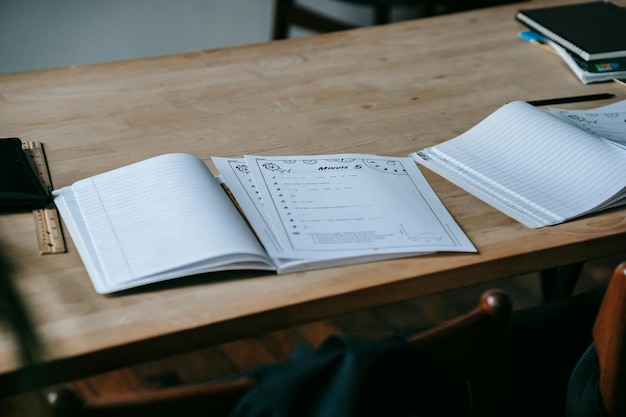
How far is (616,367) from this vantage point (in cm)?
87

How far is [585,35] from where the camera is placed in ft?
4.83

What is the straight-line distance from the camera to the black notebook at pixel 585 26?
142 cm

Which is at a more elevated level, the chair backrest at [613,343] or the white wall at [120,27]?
the chair backrest at [613,343]

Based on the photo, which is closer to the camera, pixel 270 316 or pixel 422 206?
pixel 270 316

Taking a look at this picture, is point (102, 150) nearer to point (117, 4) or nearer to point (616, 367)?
point (616, 367)

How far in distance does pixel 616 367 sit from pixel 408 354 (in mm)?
389

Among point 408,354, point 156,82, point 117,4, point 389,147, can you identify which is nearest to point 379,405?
point 408,354

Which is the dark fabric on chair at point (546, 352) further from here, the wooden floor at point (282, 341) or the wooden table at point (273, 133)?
the wooden floor at point (282, 341)

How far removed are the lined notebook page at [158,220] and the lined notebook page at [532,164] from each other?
0.33 m

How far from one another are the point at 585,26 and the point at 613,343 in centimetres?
84

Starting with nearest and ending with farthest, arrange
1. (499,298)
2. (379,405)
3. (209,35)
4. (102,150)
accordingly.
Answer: (379,405)
(499,298)
(102,150)
(209,35)

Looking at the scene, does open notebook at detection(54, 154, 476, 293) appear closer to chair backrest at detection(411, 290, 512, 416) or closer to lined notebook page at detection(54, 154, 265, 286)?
lined notebook page at detection(54, 154, 265, 286)

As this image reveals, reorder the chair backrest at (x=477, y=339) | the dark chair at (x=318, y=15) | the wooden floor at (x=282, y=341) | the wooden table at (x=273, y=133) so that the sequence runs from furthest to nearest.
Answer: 1. the dark chair at (x=318, y=15)
2. the wooden floor at (x=282, y=341)
3. the wooden table at (x=273, y=133)
4. the chair backrest at (x=477, y=339)

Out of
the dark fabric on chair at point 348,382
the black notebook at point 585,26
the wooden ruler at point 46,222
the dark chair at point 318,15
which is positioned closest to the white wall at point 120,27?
the dark chair at point 318,15
